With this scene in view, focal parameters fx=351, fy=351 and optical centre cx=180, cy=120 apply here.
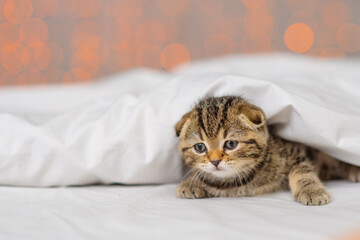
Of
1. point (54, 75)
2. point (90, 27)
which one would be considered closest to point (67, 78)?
point (54, 75)

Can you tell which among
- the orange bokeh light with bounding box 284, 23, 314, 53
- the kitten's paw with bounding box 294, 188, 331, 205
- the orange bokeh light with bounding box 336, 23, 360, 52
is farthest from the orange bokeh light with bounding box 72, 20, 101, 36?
the kitten's paw with bounding box 294, 188, 331, 205

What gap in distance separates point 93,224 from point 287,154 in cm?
67

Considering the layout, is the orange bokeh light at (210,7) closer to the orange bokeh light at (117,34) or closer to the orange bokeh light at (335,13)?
the orange bokeh light at (117,34)

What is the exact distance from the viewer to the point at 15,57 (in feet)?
10.1

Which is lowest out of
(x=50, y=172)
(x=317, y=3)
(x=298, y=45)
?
(x=50, y=172)

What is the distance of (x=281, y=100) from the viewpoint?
3.46 feet

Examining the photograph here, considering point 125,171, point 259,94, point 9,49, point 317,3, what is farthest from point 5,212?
point 317,3

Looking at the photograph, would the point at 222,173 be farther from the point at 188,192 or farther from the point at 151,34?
the point at 151,34

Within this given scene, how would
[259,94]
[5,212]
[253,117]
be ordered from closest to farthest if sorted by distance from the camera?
[5,212] → [253,117] → [259,94]

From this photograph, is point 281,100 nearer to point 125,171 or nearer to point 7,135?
point 125,171

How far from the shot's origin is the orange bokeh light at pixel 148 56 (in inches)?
121

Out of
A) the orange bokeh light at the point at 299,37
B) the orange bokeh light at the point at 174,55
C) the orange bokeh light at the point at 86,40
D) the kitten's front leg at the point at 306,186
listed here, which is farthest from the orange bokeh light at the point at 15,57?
the kitten's front leg at the point at 306,186

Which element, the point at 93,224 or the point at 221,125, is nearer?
the point at 93,224

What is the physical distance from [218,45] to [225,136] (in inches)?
84.0
